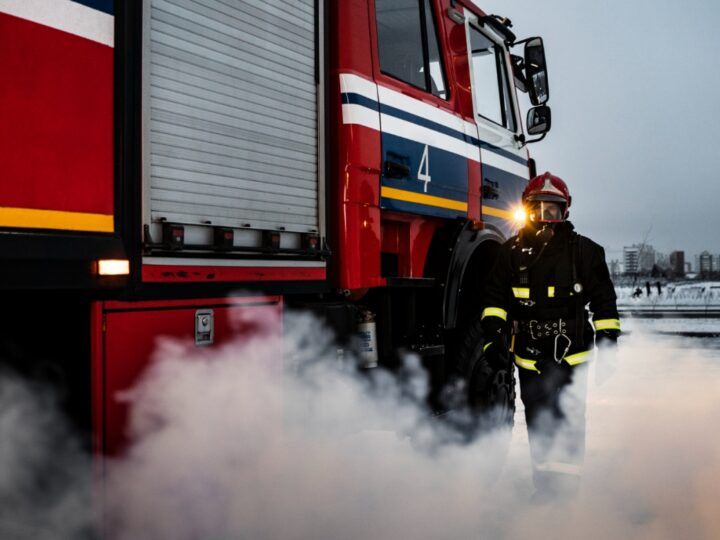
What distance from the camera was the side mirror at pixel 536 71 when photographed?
5.28m

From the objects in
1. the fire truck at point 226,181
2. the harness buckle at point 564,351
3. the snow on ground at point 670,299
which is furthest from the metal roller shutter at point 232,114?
the snow on ground at point 670,299

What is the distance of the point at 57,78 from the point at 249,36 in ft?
3.47

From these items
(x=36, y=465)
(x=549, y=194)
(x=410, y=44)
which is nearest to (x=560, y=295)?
(x=549, y=194)

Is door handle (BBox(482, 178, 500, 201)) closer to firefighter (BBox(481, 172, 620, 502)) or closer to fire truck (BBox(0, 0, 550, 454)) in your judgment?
fire truck (BBox(0, 0, 550, 454))

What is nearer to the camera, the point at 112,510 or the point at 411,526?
the point at 112,510

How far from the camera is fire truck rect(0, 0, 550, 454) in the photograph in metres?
2.44

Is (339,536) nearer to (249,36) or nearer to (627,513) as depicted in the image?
(627,513)

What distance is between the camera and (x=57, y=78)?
244 cm

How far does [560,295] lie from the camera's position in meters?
4.27

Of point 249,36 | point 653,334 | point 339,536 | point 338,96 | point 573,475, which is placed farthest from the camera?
point 653,334

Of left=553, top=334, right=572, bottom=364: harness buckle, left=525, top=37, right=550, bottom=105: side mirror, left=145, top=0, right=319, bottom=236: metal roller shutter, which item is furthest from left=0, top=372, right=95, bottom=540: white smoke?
left=525, top=37, right=550, bottom=105: side mirror

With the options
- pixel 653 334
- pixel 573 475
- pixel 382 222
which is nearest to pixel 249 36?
pixel 382 222

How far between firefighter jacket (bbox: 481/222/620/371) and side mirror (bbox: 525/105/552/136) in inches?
55.8

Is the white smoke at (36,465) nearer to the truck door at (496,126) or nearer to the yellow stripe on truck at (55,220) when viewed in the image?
the yellow stripe on truck at (55,220)
